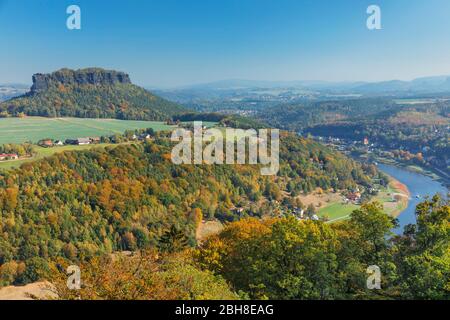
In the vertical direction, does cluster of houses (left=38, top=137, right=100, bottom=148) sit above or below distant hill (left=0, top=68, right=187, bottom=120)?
below

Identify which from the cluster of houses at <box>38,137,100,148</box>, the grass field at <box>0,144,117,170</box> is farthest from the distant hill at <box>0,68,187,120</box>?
the grass field at <box>0,144,117,170</box>

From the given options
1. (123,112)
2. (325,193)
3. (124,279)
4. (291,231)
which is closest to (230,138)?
(325,193)

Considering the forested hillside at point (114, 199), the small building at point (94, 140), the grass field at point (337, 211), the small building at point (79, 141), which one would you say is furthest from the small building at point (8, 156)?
the grass field at point (337, 211)

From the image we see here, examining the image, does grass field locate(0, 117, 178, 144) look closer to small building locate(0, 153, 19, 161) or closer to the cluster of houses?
the cluster of houses

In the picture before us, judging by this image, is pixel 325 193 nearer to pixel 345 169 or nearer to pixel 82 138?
pixel 345 169

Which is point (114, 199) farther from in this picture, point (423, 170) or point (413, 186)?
point (423, 170)

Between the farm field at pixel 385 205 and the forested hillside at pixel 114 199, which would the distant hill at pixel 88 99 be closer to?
the forested hillside at pixel 114 199

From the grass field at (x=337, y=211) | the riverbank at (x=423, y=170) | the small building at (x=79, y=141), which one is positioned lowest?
the grass field at (x=337, y=211)
